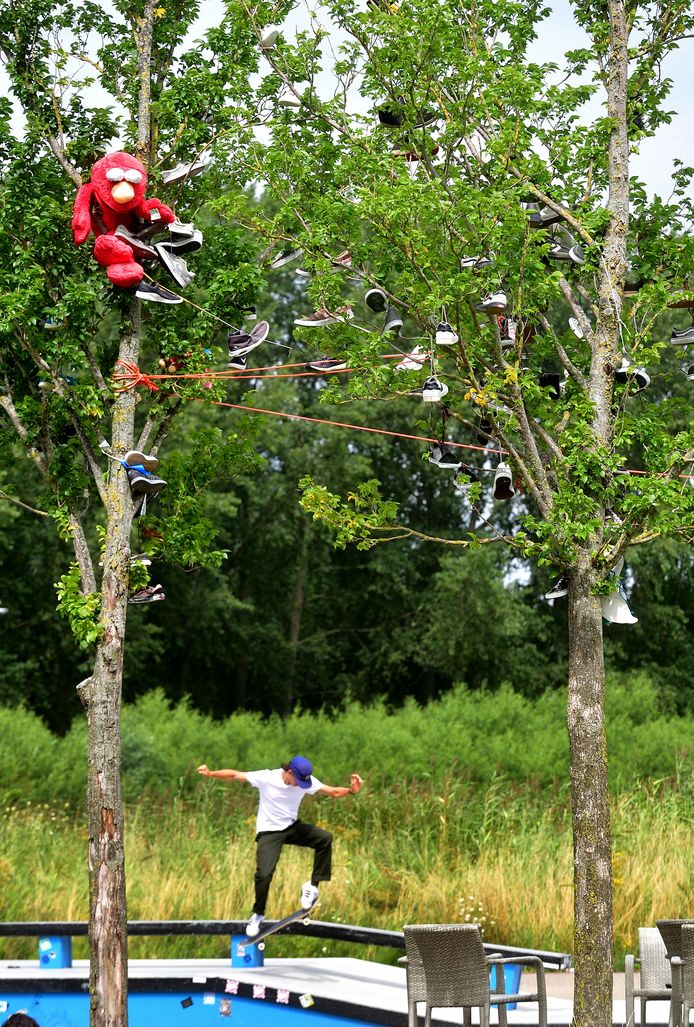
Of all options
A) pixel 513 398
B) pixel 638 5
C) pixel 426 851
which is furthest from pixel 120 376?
pixel 426 851

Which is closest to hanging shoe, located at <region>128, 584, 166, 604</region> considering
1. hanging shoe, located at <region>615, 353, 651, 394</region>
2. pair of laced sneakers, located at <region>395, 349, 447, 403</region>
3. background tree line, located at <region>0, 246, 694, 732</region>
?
pair of laced sneakers, located at <region>395, 349, 447, 403</region>

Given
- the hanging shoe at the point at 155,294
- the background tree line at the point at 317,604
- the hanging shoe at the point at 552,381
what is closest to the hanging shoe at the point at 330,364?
the hanging shoe at the point at 155,294

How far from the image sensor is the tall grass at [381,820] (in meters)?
10.7

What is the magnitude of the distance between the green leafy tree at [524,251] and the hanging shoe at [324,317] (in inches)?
1.4

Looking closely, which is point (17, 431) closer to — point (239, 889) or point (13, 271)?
point (13, 271)

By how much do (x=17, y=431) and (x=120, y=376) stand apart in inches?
30.6

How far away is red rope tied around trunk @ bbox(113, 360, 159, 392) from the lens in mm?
7535

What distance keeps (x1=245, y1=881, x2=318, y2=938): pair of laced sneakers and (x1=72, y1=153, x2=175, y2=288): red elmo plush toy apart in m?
4.26

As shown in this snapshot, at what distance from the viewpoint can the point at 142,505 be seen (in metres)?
7.69

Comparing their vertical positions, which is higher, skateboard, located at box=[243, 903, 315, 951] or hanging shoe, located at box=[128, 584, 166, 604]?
hanging shoe, located at box=[128, 584, 166, 604]

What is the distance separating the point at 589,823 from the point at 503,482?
84.0 inches

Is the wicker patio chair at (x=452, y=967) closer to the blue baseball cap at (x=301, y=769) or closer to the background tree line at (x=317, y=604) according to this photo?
the blue baseball cap at (x=301, y=769)

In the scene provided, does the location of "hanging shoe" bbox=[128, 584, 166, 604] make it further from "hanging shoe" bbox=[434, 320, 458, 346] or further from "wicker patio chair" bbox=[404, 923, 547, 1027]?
"wicker patio chair" bbox=[404, 923, 547, 1027]

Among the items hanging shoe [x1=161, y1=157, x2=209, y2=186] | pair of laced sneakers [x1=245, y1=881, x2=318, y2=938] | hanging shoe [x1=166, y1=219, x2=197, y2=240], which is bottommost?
pair of laced sneakers [x1=245, y1=881, x2=318, y2=938]
